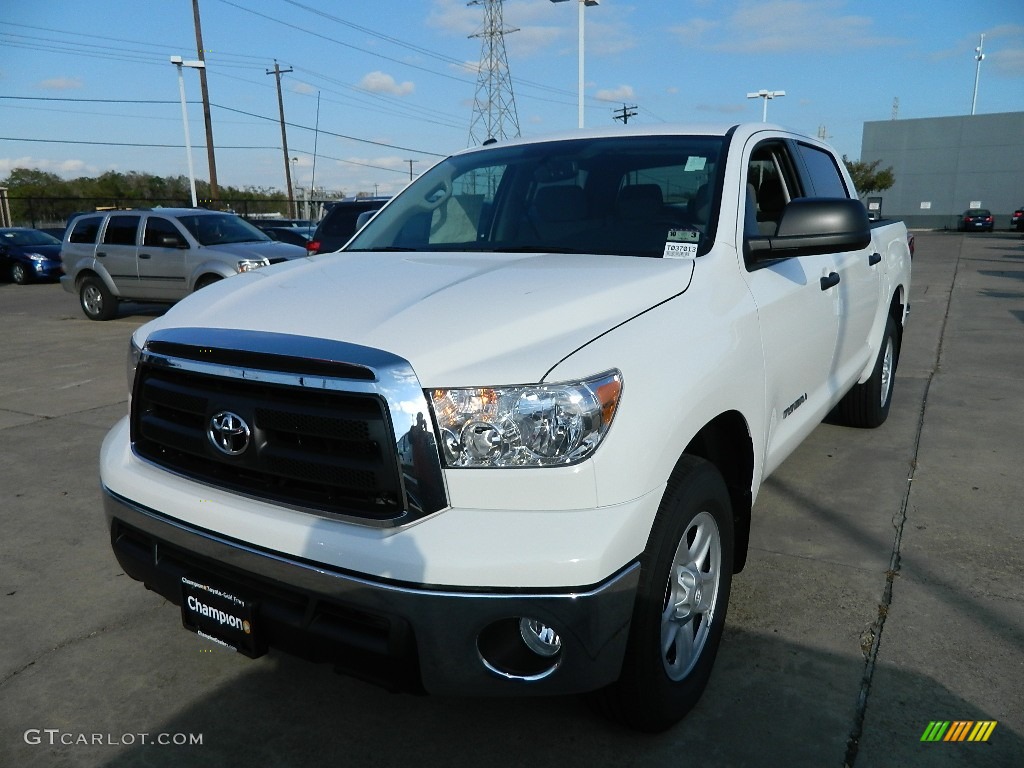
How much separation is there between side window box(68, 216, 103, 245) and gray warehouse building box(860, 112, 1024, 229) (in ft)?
185

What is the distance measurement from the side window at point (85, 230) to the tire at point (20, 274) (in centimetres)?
948

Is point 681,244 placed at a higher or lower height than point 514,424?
higher

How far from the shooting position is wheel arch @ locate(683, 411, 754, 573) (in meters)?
2.53

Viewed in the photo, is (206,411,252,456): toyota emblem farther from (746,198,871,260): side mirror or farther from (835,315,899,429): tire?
→ (835,315,899,429): tire

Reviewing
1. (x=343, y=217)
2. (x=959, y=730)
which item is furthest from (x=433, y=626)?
(x=343, y=217)

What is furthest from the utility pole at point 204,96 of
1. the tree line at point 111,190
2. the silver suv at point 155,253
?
the silver suv at point 155,253

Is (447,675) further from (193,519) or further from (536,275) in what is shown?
(536,275)

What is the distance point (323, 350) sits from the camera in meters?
1.97

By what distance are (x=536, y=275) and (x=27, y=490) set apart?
12.0 ft

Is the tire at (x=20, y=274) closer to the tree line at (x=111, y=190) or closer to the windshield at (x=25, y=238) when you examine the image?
the windshield at (x=25, y=238)

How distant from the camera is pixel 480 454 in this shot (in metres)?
1.91

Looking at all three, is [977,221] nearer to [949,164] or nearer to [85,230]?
[949,164]

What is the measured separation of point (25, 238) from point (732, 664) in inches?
952

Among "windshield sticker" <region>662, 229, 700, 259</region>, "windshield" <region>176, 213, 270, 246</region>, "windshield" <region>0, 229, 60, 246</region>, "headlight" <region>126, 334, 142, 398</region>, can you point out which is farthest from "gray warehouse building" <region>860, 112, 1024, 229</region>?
"headlight" <region>126, 334, 142, 398</region>
